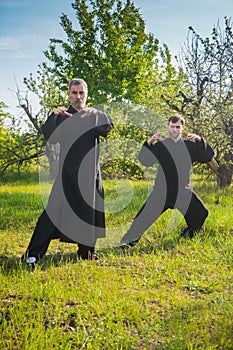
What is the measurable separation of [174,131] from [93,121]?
4.17ft

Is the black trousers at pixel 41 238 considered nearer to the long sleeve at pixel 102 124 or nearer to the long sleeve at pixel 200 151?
the long sleeve at pixel 102 124

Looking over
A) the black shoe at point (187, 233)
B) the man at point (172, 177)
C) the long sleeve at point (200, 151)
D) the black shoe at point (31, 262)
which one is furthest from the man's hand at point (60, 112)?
the black shoe at point (187, 233)

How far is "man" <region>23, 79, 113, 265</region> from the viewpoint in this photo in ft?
15.9

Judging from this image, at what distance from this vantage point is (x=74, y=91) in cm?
477

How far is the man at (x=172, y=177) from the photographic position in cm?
559

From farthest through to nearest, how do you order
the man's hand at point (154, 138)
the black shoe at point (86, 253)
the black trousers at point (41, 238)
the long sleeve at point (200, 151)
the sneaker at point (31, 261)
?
the long sleeve at point (200, 151) < the man's hand at point (154, 138) < the black shoe at point (86, 253) < the black trousers at point (41, 238) < the sneaker at point (31, 261)

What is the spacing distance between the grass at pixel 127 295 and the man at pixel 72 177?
36 centimetres

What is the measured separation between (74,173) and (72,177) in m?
0.05

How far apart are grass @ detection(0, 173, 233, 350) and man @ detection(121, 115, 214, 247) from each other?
317 mm

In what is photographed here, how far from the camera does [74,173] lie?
15.9 feet

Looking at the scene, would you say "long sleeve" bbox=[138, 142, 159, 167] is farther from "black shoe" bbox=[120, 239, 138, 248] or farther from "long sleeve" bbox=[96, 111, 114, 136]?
"black shoe" bbox=[120, 239, 138, 248]

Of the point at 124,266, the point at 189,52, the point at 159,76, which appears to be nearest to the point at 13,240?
the point at 124,266

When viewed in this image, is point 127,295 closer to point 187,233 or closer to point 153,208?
point 153,208

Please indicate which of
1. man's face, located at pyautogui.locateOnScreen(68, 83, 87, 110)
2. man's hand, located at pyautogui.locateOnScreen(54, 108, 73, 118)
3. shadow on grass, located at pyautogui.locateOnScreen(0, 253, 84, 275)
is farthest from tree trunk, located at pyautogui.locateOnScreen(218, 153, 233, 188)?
man's hand, located at pyautogui.locateOnScreen(54, 108, 73, 118)
